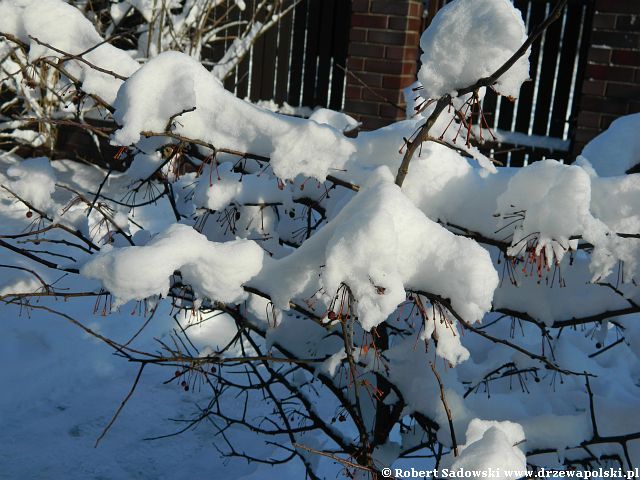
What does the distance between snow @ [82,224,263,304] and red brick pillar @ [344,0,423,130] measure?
4304 millimetres

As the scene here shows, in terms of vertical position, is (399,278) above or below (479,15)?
below

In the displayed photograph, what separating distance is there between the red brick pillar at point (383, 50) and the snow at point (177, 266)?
4.30 m

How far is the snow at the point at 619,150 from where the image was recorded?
2.09 meters

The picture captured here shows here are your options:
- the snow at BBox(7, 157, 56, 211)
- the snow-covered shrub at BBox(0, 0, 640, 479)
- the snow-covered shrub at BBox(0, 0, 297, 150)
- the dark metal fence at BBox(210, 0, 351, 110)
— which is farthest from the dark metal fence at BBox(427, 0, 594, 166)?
the snow at BBox(7, 157, 56, 211)

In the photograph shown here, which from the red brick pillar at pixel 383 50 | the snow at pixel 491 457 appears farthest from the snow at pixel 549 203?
the red brick pillar at pixel 383 50

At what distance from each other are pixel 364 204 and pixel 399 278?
0.52ft

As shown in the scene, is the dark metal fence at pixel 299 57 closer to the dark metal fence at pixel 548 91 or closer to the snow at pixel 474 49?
the dark metal fence at pixel 548 91

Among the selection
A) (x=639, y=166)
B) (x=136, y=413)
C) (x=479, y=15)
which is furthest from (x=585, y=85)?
(x=479, y=15)

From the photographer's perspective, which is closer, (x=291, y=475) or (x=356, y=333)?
(x=356, y=333)

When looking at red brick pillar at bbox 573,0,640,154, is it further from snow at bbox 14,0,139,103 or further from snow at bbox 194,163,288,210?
snow at bbox 14,0,139,103

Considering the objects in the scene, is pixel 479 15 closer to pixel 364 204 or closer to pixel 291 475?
pixel 364 204

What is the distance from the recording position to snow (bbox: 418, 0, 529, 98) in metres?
1.36

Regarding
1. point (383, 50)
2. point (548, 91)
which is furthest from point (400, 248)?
point (548, 91)

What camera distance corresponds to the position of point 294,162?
1602mm
